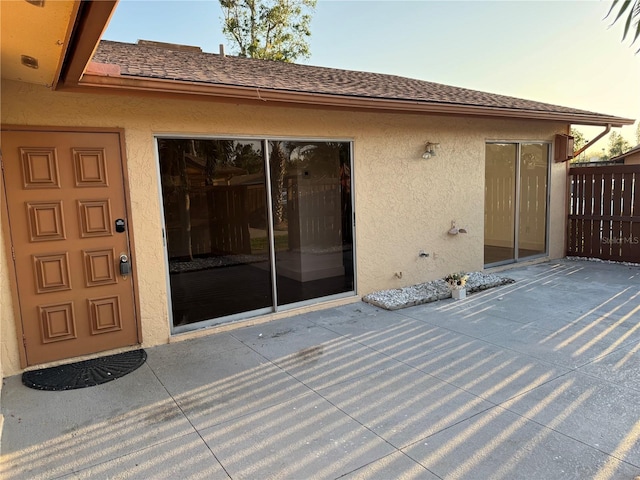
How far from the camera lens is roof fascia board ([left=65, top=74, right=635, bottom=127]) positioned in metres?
3.75

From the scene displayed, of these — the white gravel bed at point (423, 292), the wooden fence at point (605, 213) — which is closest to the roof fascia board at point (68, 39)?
the white gravel bed at point (423, 292)

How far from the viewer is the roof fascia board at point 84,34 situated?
2.07m

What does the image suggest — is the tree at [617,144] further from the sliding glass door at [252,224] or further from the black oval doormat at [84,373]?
the black oval doormat at [84,373]

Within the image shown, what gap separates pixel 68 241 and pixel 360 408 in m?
3.18

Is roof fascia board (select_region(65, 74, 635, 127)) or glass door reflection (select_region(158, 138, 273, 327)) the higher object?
roof fascia board (select_region(65, 74, 635, 127))

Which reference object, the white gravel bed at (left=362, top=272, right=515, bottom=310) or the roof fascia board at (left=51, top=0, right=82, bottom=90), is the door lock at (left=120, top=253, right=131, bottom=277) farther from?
the white gravel bed at (left=362, top=272, right=515, bottom=310)

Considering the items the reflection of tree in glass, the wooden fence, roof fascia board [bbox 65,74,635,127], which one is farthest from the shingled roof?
the wooden fence

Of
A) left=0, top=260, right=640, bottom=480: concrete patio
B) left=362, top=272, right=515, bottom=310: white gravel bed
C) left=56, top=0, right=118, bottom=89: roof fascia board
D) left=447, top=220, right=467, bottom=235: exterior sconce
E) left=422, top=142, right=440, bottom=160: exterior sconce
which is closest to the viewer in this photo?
left=56, top=0, right=118, bottom=89: roof fascia board

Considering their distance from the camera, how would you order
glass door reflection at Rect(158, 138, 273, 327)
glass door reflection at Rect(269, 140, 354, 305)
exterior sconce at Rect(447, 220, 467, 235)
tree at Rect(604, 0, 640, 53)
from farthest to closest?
exterior sconce at Rect(447, 220, 467, 235), glass door reflection at Rect(269, 140, 354, 305), glass door reflection at Rect(158, 138, 273, 327), tree at Rect(604, 0, 640, 53)

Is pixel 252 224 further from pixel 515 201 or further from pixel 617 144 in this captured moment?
pixel 617 144

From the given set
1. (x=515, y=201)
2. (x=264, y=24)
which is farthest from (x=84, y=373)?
(x=264, y=24)

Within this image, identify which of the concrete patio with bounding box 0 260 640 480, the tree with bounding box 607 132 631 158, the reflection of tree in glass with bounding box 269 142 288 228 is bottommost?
the concrete patio with bounding box 0 260 640 480

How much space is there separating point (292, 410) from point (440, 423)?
3.54 ft

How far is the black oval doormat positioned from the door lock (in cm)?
84
